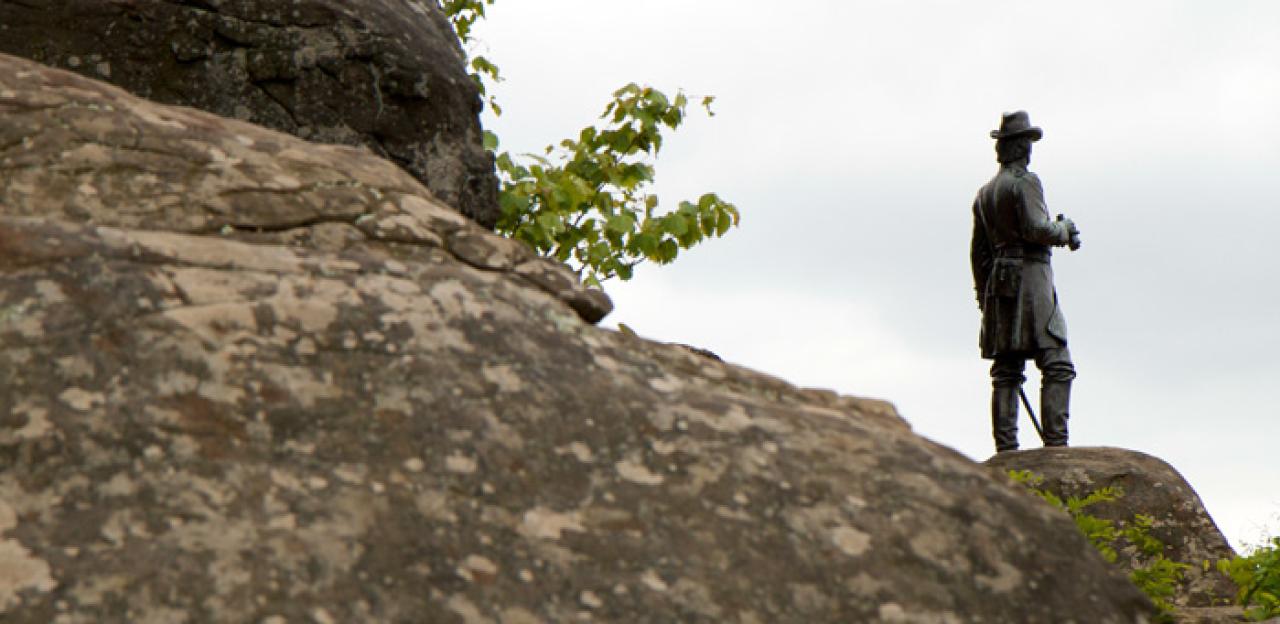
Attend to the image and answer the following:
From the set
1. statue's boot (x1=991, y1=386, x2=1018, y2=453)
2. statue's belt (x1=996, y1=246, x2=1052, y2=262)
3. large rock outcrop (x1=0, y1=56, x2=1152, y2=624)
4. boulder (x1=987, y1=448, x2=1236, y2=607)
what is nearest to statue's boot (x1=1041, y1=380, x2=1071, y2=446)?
statue's boot (x1=991, y1=386, x2=1018, y2=453)

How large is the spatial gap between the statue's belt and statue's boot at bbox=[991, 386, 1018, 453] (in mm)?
987

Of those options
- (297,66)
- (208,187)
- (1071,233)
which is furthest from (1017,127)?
(208,187)

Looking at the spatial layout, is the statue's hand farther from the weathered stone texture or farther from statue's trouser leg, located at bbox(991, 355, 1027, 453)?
the weathered stone texture

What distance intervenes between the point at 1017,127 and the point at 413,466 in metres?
8.96

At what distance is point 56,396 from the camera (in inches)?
100

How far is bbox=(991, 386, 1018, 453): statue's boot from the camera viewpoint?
1099cm

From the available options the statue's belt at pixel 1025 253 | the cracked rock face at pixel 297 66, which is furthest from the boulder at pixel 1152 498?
the cracked rock face at pixel 297 66

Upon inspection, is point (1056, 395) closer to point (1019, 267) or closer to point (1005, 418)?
point (1005, 418)

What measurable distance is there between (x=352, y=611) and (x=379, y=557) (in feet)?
0.37

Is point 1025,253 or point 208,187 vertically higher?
point 1025,253

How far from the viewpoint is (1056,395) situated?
35.3 ft

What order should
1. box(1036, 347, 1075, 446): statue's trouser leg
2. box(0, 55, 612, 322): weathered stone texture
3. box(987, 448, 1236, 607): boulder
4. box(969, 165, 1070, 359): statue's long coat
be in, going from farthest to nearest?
box(1036, 347, 1075, 446): statue's trouser leg → box(969, 165, 1070, 359): statue's long coat → box(987, 448, 1236, 607): boulder → box(0, 55, 612, 322): weathered stone texture

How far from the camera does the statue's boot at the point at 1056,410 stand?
1074 centimetres

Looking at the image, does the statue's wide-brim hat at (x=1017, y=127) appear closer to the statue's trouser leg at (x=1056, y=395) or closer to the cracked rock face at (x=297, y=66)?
the statue's trouser leg at (x=1056, y=395)
